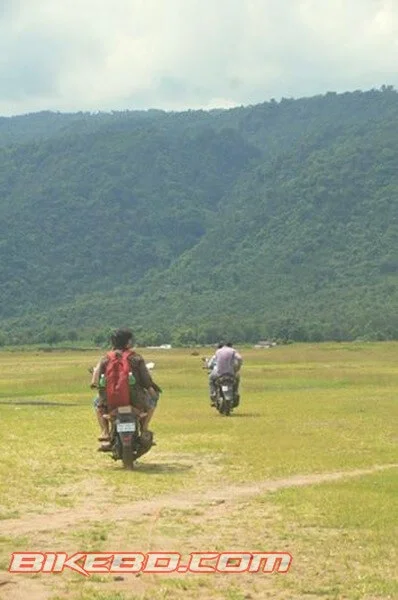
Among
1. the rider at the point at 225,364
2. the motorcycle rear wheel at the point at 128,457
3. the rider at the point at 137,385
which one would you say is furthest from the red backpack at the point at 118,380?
the rider at the point at 225,364

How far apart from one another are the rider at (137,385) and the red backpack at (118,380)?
104 mm

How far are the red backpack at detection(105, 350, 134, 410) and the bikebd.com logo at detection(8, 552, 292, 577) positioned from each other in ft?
21.9

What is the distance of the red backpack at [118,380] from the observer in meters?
16.1

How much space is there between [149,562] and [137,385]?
730cm

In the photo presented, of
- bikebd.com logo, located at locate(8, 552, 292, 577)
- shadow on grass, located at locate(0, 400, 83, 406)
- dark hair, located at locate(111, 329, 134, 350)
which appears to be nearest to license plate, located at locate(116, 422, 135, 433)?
dark hair, located at locate(111, 329, 134, 350)

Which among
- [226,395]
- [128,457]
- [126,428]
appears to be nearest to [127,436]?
[126,428]

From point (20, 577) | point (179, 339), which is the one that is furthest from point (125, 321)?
point (20, 577)

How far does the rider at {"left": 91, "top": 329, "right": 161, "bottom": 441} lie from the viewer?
16281 millimetres

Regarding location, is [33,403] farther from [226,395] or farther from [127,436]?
[127,436]

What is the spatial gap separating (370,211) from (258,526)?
7395 inches

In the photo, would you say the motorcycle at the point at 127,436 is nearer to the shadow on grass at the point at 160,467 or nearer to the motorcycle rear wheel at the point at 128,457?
the motorcycle rear wheel at the point at 128,457

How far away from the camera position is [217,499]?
12672 millimetres

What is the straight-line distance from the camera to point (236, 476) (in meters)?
14.7

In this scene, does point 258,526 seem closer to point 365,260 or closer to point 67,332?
point 67,332
